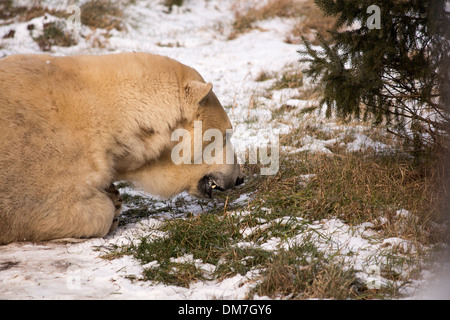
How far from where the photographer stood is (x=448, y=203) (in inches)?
144

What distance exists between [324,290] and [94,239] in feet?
6.65

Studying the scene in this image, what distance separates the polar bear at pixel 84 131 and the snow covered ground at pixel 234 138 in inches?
12.1

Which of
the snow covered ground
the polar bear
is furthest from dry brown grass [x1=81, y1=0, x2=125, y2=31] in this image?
the polar bear

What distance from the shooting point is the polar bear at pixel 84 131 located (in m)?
3.43

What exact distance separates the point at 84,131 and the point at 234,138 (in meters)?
3.12

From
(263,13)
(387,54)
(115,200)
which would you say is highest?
(263,13)

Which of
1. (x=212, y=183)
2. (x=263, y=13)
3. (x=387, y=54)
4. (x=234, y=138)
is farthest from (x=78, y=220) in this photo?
(x=263, y=13)

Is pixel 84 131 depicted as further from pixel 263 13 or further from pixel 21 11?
pixel 263 13

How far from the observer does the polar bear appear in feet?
11.3

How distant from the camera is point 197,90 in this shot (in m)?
3.87

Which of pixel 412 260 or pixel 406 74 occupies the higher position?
pixel 406 74

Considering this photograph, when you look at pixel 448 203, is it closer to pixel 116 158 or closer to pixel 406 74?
pixel 406 74
